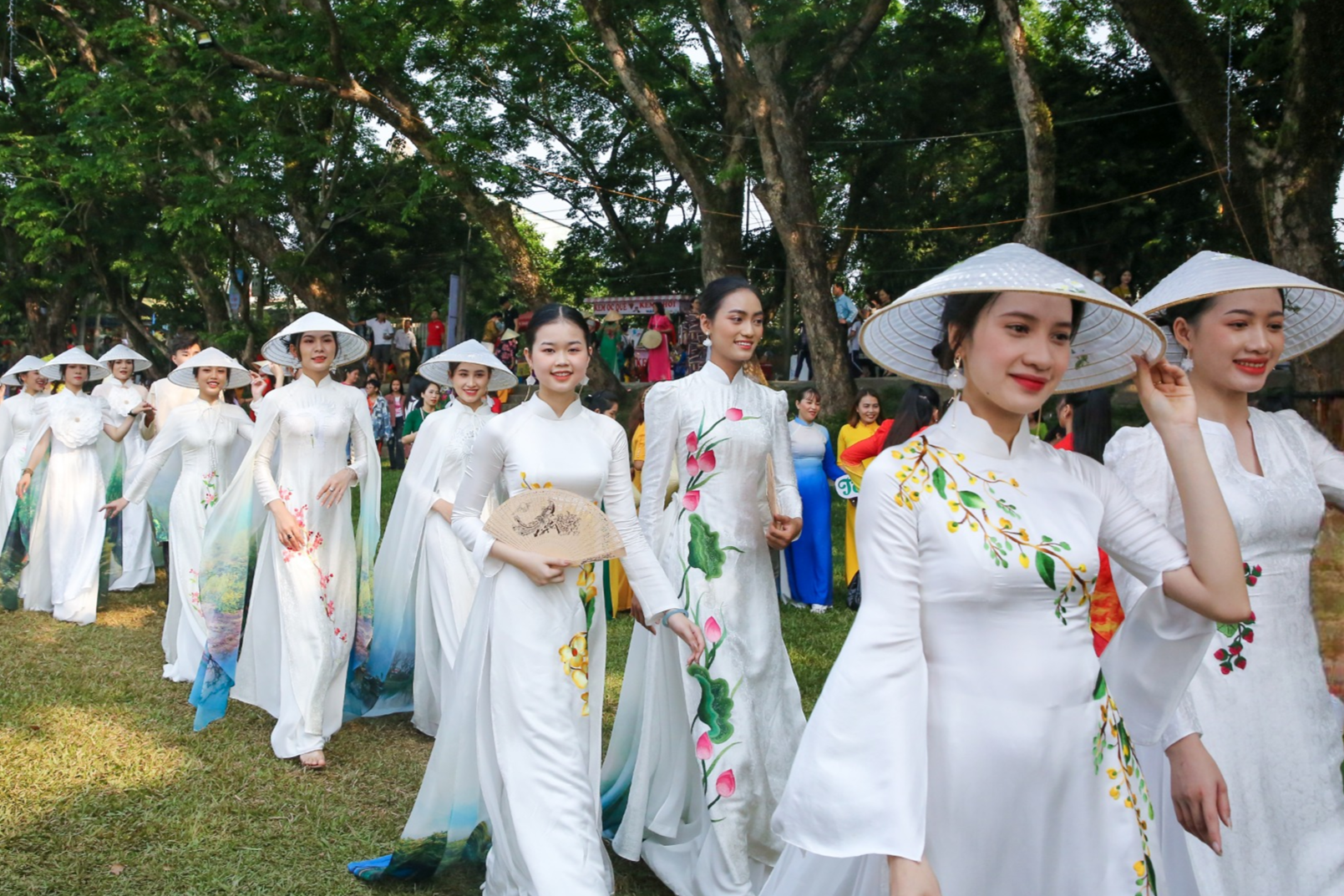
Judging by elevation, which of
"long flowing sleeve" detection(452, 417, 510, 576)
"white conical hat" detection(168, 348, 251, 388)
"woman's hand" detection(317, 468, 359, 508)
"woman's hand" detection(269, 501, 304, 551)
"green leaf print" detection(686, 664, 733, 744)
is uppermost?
"white conical hat" detection(168, 348, 251, 388)

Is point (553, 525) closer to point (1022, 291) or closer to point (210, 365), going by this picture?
point (1022, 291)

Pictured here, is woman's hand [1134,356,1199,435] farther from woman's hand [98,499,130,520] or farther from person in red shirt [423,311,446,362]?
person in red shirt [423,311,446,362]

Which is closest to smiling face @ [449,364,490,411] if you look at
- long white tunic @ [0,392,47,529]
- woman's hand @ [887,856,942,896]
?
woman's hand @ [887,856,942,896]

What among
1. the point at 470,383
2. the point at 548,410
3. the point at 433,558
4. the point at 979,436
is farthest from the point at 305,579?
the point at 979,436

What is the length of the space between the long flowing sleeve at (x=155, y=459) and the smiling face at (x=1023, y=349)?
625cm

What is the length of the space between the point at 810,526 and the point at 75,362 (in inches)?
218

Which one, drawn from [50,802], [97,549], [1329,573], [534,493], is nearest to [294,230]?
[97,549]

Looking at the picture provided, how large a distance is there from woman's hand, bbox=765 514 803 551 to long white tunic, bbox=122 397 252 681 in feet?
13.6

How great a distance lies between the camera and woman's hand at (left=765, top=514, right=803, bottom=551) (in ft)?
13.6

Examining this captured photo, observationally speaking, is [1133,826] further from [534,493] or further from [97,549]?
[97,549]

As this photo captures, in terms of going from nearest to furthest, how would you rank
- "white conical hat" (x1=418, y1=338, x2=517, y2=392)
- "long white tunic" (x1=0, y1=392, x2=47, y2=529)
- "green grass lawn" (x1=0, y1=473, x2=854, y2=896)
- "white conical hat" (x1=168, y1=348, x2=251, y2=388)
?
"green grass lawn" (x1=0, y1=473, x2=854, y2=896)
"white conical hat" (x1=418, y1=338, x2=517, y2=392)
"white conical hat" (x1=168, y1=348, x2=251, y2=388)
"long white tunic" (x1=0, y1=392, x2=47, y2=529)

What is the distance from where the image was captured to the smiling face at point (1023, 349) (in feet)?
7.02

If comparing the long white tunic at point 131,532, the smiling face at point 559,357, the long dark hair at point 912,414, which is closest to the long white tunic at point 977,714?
the smiling face at point 559,357

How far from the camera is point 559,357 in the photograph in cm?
380
